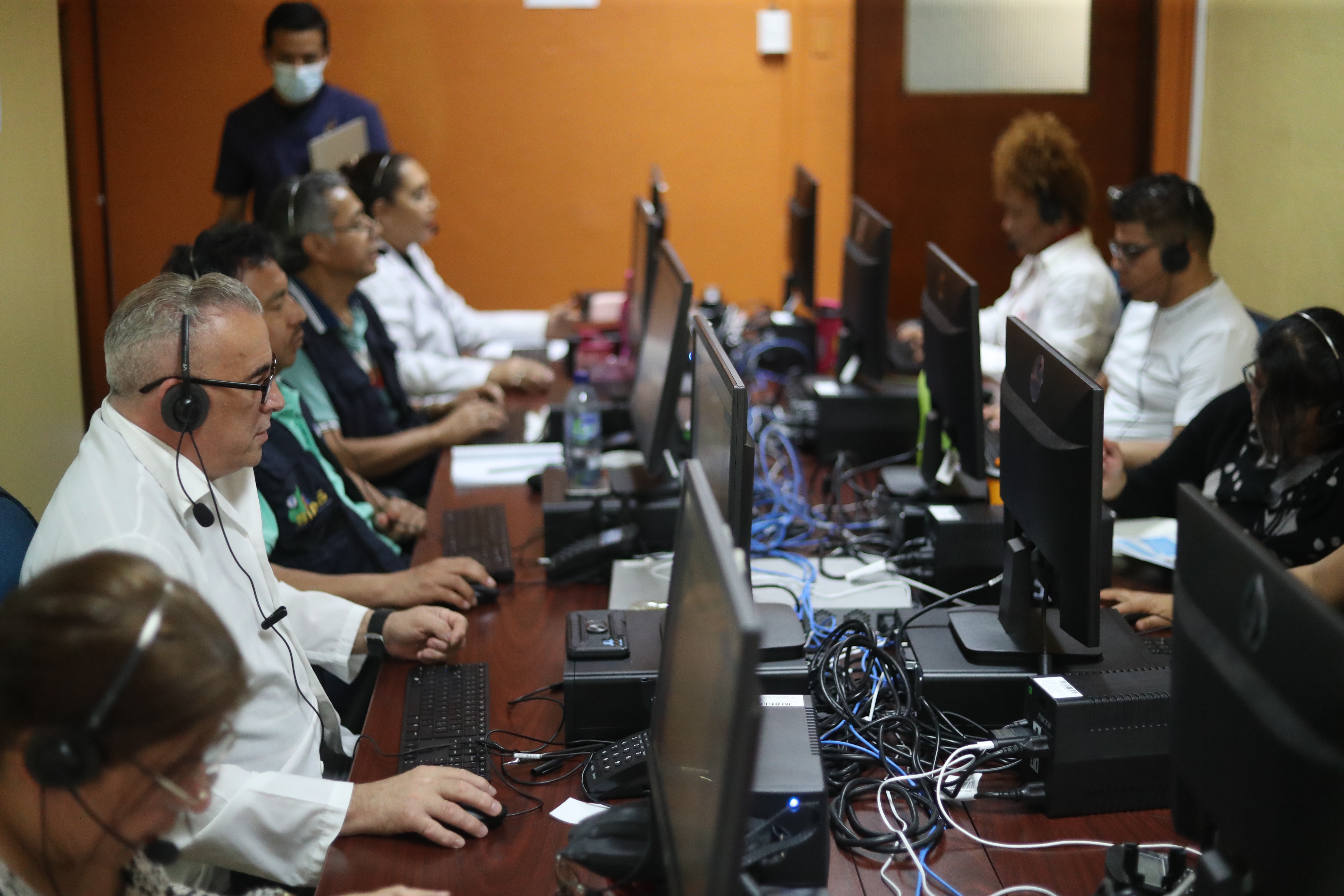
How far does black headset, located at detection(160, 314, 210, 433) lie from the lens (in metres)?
1.59

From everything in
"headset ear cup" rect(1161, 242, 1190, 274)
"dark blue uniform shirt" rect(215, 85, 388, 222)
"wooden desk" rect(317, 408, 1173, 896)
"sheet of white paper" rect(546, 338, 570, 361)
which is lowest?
"wooden desk" rect(317, 408, 1173, 896)

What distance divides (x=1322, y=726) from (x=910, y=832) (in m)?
0.60

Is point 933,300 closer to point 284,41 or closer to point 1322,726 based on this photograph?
point 1322,726

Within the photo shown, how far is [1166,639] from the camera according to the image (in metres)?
1.76

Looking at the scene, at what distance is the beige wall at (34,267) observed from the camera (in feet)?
7.79

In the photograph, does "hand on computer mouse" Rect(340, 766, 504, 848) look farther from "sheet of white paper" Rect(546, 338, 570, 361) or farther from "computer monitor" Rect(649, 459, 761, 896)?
"sheet of white paper" Rect(546, 338, 570, 361)

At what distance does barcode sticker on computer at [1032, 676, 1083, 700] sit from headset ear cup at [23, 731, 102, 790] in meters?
1.04

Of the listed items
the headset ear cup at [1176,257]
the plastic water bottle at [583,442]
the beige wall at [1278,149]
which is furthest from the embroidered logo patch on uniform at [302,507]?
the beige wall at [1278,149]

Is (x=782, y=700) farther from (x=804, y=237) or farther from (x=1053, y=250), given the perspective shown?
(x=804, y=237)

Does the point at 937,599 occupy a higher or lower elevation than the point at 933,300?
lower

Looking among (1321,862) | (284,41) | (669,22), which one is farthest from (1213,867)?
(669,22)

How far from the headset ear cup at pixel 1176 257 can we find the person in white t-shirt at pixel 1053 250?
543mm

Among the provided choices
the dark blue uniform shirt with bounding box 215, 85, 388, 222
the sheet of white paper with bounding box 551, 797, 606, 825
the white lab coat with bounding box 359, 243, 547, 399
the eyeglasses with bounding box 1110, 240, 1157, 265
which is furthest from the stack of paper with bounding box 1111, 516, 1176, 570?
the dark blue uniform shirt with bounding box 215, 85, 388, 222

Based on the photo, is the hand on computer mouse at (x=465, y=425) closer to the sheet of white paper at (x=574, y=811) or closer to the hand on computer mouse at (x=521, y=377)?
the hand on computer mouse at (x=521, y=377)
